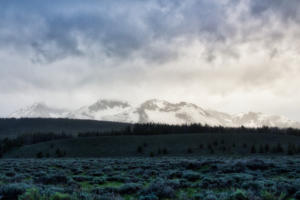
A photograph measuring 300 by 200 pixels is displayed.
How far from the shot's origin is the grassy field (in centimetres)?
7875

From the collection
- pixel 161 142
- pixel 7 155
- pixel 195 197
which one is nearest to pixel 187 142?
pixel 161 142

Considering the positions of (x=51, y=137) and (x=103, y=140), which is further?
(x=51, y=137)

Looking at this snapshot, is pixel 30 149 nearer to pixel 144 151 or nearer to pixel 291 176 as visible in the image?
pixel 144 151

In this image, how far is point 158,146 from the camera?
90000 mm

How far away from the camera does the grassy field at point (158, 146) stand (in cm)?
7875

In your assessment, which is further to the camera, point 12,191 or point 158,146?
point 158,146

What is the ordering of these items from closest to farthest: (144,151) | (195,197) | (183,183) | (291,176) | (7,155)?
(195,197) → (183,183) → (291,176) → (144,151) → (7,155)

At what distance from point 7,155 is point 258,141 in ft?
279

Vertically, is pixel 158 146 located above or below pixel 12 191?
below

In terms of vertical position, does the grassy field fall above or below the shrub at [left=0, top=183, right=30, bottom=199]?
below

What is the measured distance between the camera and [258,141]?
9438 cm

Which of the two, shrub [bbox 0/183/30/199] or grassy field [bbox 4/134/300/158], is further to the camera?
grassy field [bbox 4/134/300/158]

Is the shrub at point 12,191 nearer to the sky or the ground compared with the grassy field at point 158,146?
nearer to the sky

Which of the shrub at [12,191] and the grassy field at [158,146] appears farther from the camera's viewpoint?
the grassy field at [158,146]
